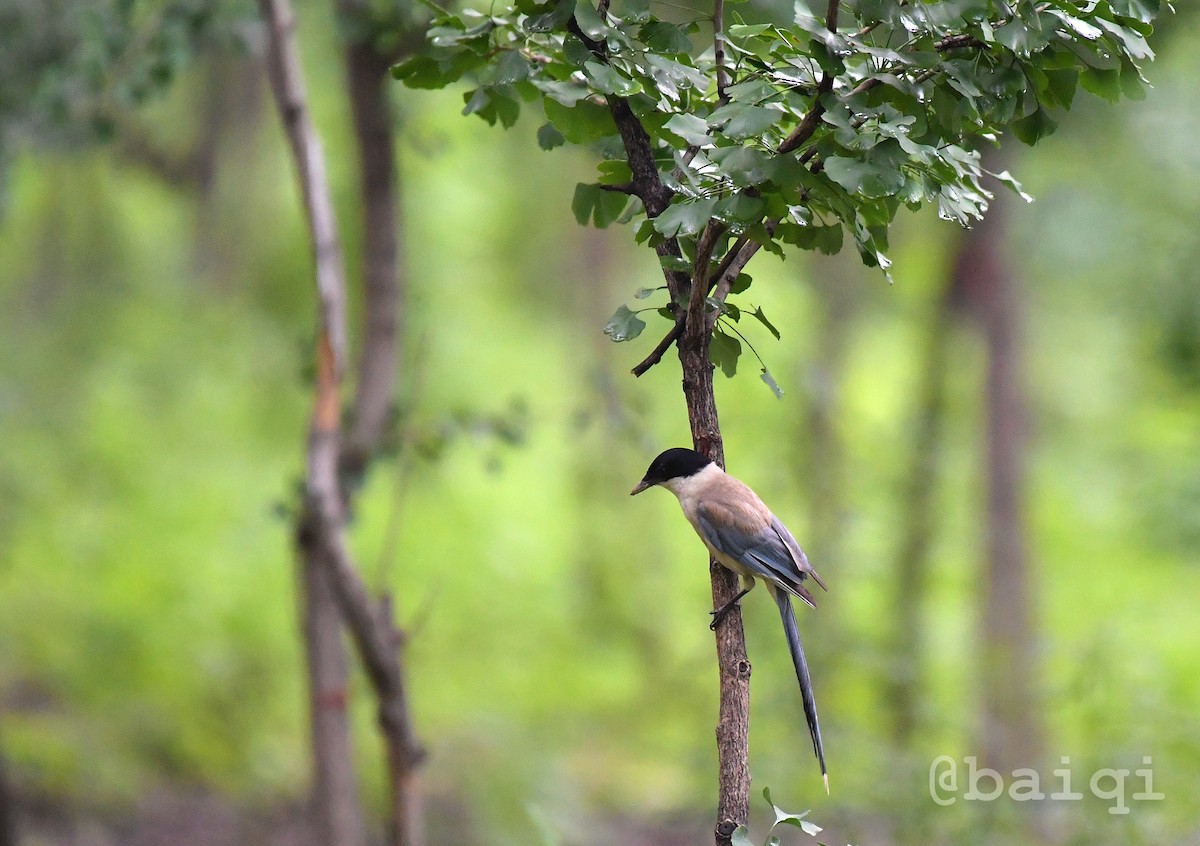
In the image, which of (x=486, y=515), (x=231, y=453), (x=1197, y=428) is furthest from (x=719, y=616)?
(x=486, y=515)

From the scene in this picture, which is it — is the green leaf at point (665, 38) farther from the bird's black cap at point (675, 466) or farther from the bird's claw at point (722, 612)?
the bird's claw at point (722, 612)

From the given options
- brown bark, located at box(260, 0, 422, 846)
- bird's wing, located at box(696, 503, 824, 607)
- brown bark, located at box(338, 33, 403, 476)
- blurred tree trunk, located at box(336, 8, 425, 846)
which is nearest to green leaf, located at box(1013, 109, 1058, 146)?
bird's wing, located at box(696, 503, 824, 607)

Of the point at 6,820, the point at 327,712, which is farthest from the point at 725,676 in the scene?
the point at 6,820

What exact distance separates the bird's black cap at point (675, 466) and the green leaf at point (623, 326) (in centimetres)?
26

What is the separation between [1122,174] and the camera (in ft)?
23.7

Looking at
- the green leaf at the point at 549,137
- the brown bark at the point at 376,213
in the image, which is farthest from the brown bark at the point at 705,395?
the brown bark at the point at 376,213

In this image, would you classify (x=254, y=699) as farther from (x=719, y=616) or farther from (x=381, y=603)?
(x=719, y=616)

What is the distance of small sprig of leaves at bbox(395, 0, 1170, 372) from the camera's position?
1.46 metres

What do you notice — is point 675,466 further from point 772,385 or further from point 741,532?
point 772,385

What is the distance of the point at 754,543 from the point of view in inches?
80.0

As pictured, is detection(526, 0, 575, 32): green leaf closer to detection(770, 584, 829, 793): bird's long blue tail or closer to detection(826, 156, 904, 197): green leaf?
detection(826, 156, 904, 197): green leaf

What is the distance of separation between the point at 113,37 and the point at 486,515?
8.77 metres

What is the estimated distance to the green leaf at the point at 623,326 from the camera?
167 centimetres

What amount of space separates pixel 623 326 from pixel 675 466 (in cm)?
51
